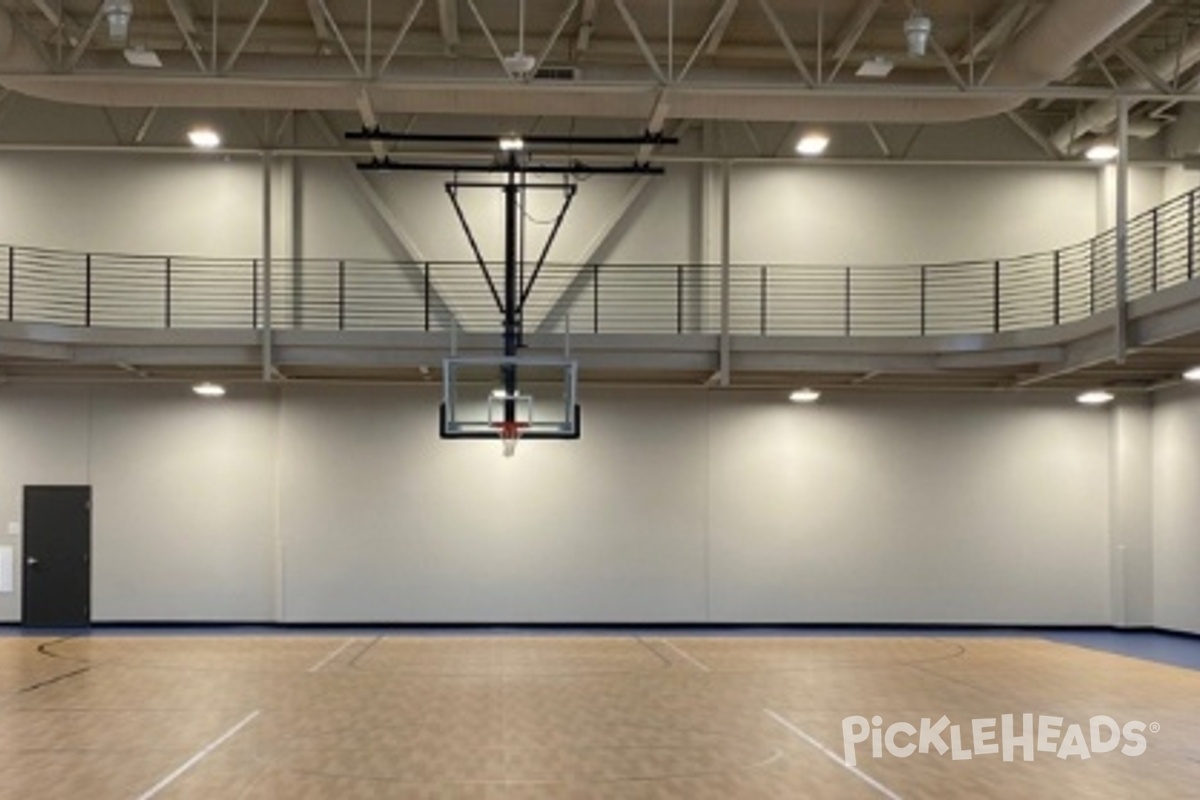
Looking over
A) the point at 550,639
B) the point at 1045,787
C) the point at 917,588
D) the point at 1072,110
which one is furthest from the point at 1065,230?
the point at 1045,787

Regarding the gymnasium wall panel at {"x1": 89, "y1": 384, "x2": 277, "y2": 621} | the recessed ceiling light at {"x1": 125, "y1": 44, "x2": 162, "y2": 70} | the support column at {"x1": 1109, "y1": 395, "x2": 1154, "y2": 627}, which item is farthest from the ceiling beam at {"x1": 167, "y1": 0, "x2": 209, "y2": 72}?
the support column at {"x1": 1109, "y1": 395, "x2": 1154, "y2": 627}

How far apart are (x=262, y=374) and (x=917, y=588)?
11589 millimetres

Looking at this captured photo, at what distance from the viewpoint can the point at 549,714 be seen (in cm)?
1388

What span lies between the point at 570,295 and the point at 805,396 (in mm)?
4340

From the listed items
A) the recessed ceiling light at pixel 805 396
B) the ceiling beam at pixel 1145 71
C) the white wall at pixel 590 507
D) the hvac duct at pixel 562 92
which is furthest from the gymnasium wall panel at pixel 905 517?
the ceiling beam at pixel 1145 71

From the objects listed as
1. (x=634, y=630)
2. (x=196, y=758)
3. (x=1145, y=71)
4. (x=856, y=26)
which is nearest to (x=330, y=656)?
(x=634, y=630)

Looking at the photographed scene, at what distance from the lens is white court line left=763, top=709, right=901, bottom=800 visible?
32.9ft

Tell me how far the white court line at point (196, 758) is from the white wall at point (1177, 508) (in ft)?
50.1

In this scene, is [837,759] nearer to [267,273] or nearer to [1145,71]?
[1145,71]

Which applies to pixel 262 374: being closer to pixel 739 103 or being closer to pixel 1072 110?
pixel 739 103

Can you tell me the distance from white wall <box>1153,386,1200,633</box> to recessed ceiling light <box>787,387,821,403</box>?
576cm

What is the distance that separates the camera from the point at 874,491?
2370cm

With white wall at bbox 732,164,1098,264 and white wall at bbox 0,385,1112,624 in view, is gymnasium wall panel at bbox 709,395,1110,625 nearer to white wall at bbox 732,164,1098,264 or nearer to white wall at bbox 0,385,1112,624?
white wall at bbox 0,385,1112,624

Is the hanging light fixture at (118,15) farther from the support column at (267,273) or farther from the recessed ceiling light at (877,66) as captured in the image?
the recessed ceiling light at (877,66)
